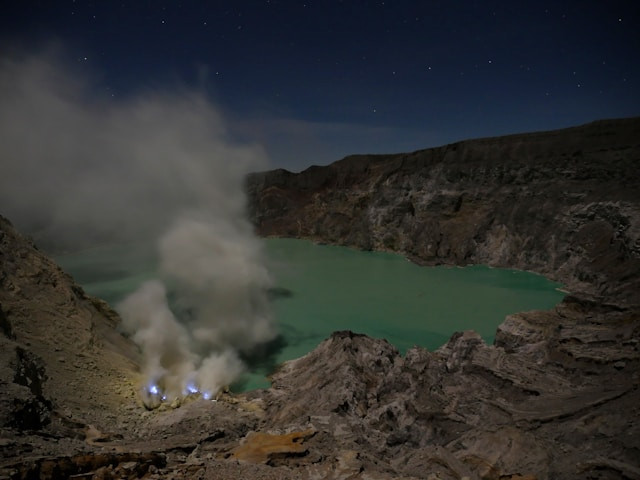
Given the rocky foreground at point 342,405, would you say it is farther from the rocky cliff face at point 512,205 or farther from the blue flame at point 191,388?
the rocky cliff face at point 512,205

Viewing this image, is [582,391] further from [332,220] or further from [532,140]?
[332,220]

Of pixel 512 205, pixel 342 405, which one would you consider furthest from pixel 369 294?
pixel 512 205

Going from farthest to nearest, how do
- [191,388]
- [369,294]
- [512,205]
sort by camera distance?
[512,205]
[369,294]
[191,388]

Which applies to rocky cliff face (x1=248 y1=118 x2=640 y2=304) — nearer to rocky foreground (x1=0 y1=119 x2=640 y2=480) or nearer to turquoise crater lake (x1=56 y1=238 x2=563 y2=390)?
turquoise crater lake (x1=56 y1=238 x2=563 y2=390)

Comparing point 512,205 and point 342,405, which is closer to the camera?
point 342,405

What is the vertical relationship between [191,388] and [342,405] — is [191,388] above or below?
above

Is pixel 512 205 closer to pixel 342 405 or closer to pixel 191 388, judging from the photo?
pixel 342 405
